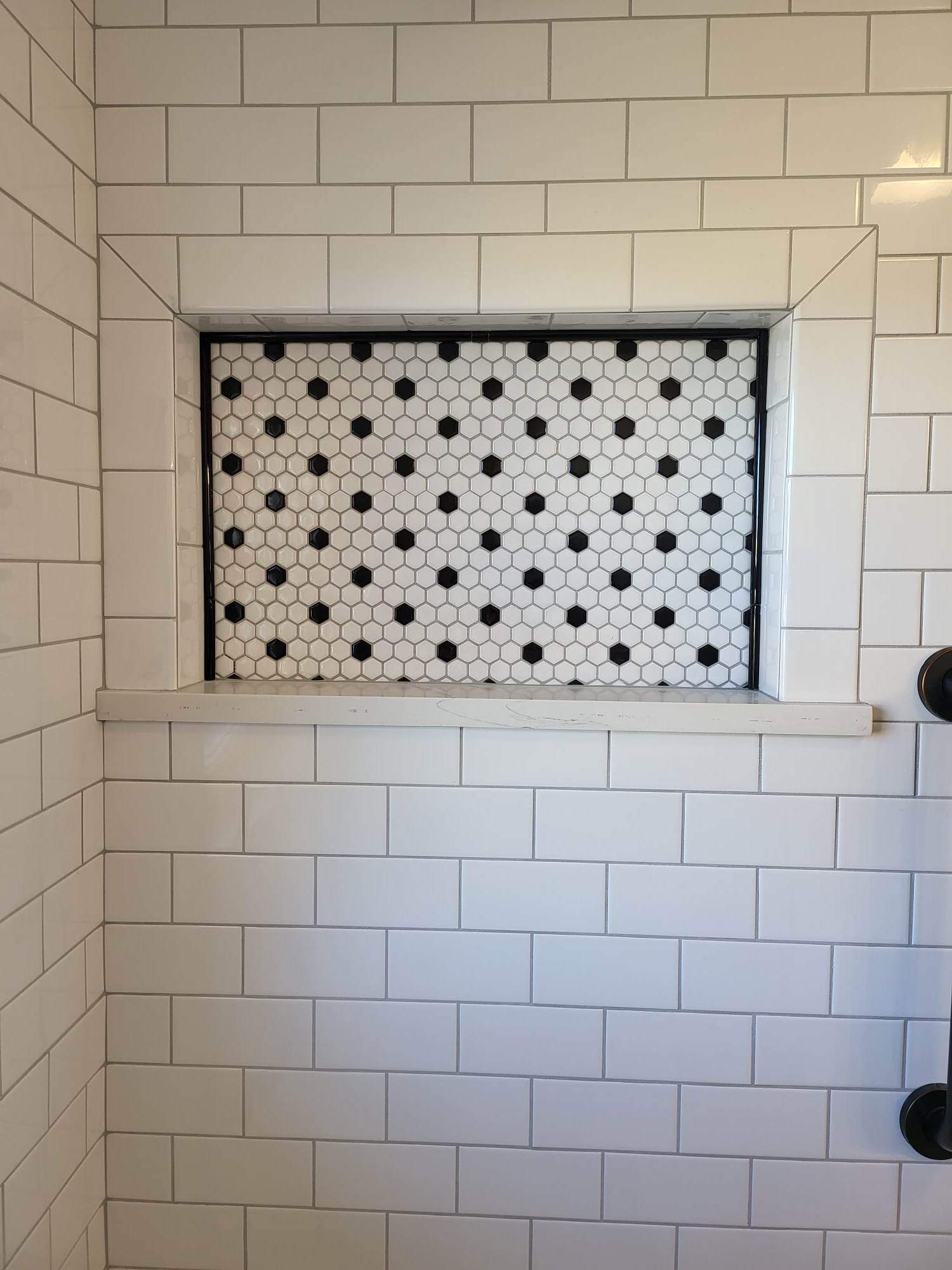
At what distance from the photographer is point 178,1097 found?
3.62 feet

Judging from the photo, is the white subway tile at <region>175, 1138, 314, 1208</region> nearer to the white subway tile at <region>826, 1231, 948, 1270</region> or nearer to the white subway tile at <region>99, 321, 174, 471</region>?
the white subway tile at <region>826, 1231, 948, 1270</region>

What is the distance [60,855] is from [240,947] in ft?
0.86

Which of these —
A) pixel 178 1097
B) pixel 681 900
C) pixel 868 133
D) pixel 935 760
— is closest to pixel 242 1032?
pixel 178 1097

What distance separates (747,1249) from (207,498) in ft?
4.14

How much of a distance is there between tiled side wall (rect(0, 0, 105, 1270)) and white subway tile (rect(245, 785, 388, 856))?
0.72 feet

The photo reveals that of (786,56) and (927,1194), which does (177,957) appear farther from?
(786,56)

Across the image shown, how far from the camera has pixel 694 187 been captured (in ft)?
3.30

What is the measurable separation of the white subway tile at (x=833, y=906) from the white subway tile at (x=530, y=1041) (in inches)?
10.6

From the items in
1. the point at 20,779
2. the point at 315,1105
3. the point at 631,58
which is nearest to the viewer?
the point at 20,779

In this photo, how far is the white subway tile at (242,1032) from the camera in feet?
3.59

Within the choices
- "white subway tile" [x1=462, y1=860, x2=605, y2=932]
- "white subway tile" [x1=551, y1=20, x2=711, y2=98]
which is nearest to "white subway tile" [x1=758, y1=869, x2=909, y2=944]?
"white subway tile" [x1=462, y1=860, x2=605, y2=932]

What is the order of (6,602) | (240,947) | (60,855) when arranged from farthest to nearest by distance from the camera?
(240,947) < (60,855) < (6,602)

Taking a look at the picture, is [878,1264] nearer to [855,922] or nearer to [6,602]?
[855,922]

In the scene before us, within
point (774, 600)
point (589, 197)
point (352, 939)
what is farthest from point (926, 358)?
point (352, 939)
